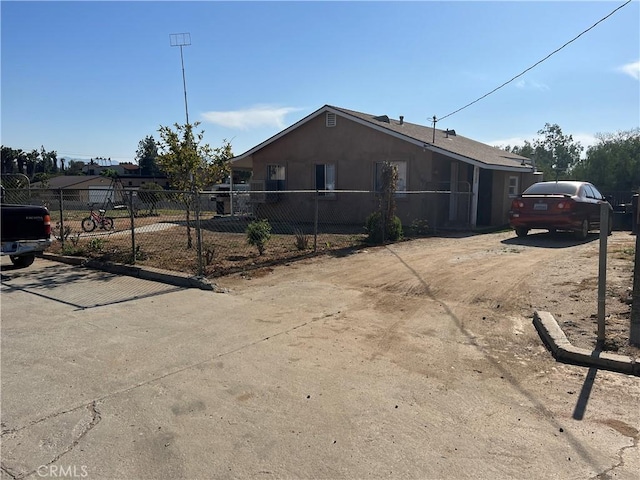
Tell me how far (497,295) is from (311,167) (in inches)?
522

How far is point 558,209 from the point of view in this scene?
39.1 ft

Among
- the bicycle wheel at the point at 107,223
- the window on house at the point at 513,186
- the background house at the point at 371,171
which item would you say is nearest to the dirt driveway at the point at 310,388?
the background house at the point at 371,171

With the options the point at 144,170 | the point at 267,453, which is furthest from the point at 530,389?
the point at 144,170

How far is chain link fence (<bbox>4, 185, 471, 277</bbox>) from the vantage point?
970 centimetres

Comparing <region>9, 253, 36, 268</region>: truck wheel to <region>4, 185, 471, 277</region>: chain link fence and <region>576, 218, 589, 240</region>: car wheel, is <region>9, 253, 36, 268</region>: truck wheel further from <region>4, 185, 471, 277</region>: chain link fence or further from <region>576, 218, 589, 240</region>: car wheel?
<region>576, 218, 589, 240</region>: car wheel

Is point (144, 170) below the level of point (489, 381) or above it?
above

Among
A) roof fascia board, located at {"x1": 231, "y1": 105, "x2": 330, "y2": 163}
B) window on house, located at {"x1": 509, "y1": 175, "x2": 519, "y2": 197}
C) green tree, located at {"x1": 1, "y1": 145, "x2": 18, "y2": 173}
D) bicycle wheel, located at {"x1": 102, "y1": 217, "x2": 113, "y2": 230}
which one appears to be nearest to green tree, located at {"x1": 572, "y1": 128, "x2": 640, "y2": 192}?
window on house, located at {"x1": 509, "y1": 175, "x2": 519, "y2": 197}

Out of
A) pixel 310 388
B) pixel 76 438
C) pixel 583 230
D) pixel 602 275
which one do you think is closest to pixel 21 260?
pixel 76 438

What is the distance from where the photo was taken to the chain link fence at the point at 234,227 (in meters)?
9.70

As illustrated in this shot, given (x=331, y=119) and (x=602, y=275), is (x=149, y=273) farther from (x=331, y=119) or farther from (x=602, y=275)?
(x=331, y=119)

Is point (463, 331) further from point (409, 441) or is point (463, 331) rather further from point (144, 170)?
point (144, 170)

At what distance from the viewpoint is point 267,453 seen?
2904mm

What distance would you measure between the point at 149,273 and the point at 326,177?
11567 millimetres

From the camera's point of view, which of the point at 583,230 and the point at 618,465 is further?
the point at 583,230
